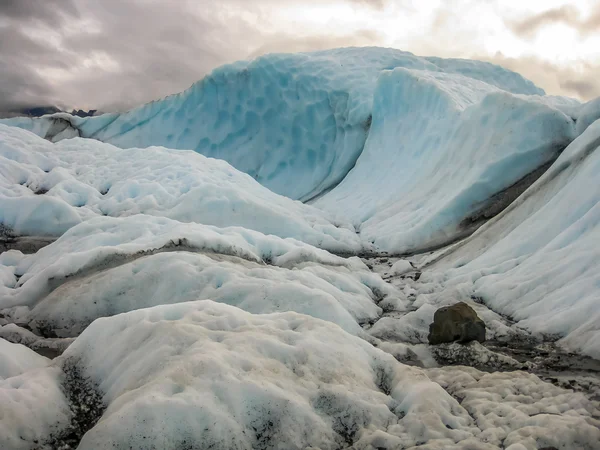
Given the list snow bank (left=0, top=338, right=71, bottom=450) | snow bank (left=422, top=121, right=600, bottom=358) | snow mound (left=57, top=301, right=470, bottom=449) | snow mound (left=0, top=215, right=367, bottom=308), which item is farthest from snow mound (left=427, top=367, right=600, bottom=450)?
snow mound (left=0, top=215, right=367, bottom=308)

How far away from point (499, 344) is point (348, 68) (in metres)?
22.4

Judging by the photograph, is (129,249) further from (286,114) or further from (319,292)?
(286,114)

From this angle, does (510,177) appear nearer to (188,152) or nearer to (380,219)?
(380,219)

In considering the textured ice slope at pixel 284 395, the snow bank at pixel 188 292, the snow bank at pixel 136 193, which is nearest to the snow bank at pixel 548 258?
the textured ice slope at pixel 284 395

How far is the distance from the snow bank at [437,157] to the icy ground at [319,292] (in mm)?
74

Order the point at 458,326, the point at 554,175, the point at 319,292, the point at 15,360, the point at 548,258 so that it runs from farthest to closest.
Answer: the point at 554,175, the point at 548,258, the point at 319,292, the point at 458,326, the point at 15,360

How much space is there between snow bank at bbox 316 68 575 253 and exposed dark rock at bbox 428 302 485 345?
18.2ft

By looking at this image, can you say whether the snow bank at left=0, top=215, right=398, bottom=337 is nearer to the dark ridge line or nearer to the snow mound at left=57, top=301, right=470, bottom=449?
the snow mound at left=57, top=301, right=470, bottom=449

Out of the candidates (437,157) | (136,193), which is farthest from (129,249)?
(437,157)

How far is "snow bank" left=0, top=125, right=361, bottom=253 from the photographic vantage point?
12.3m

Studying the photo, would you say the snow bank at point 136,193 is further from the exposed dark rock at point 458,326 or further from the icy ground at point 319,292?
the exposed dark rock at point 458,326

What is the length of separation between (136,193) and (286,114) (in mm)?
13692

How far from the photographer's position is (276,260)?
941 centimetres

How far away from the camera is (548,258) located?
7.49 meters
